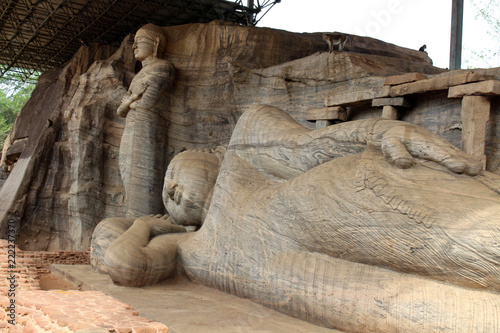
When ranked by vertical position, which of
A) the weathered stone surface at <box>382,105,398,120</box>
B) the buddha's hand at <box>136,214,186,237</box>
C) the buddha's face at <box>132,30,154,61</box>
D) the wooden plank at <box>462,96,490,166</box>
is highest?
the buddha's face at <box>132,30,154,61</box>

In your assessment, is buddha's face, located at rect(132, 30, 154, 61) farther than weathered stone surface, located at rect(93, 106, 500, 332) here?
Yes

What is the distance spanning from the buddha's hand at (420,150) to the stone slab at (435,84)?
1018mm

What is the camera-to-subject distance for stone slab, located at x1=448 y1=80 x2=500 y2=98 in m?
3.20

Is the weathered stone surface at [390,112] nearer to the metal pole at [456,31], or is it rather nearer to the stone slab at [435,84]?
the stone slab at [435,84]

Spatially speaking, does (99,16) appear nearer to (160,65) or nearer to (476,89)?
(160,65)

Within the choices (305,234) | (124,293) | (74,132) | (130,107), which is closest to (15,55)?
(74,132)

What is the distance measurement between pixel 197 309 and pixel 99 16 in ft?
26.9

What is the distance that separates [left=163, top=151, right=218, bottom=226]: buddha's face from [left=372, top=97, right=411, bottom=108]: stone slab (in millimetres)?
1564

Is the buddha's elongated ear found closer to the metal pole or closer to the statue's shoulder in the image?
the statue's shoulder

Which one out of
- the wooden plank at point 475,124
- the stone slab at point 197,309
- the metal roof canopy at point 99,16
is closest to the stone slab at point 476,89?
the wooden plank at point 475,124

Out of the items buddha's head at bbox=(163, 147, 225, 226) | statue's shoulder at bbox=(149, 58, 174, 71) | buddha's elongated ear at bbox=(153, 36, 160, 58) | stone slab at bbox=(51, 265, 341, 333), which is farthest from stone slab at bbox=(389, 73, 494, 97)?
buddha's elongated ear at bbox=(153, 36, 160, 58)

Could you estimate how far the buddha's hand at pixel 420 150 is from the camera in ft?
7.95

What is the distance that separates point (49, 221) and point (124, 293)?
5.68 metres

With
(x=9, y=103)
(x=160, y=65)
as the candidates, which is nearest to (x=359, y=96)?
(x=160, y=65)
